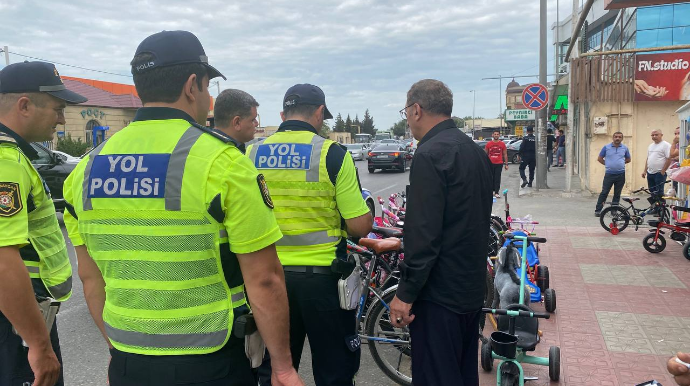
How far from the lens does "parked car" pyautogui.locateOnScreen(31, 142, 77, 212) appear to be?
10.3 meters

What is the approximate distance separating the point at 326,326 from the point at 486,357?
175cm

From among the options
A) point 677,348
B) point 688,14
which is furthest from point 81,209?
point 688,14

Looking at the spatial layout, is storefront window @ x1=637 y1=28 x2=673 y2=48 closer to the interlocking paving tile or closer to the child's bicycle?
the interlocking paving tile

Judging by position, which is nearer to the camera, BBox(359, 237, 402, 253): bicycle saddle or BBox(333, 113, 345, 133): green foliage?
BBox(359, 237, 402, 253): bicycle saddle

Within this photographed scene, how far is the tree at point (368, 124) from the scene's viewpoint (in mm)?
123787

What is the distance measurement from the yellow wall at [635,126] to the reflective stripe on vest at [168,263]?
14582 millimetres

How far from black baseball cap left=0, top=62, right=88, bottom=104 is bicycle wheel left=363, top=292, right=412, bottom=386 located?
2.50m

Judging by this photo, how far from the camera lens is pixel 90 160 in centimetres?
189

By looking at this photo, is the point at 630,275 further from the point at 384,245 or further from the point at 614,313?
the point at 384,245

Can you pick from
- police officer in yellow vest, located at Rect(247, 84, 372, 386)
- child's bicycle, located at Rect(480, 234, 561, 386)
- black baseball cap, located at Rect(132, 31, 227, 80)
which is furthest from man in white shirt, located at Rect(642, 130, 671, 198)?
black baseball cap, located at Rect(132, 31, 227, 80)

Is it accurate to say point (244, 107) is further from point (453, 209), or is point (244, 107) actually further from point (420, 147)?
point (453, 209)

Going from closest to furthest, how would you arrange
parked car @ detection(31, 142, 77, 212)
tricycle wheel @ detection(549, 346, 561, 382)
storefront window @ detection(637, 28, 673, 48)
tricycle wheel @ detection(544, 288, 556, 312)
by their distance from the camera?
tricycle wheel @ detection(549, 346, 561, 382)
tricycle wheel @ detection(544, 288, 556, 312)
parked car @ detection(31, 142, 77, 212)
storefront window @ detection(637, 28, 673, 48)

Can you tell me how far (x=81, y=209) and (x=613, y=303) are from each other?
18.2ft

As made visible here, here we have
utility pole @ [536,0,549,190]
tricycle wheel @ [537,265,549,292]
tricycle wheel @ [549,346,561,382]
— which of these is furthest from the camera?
utility pole @ [536,0,549,190]
